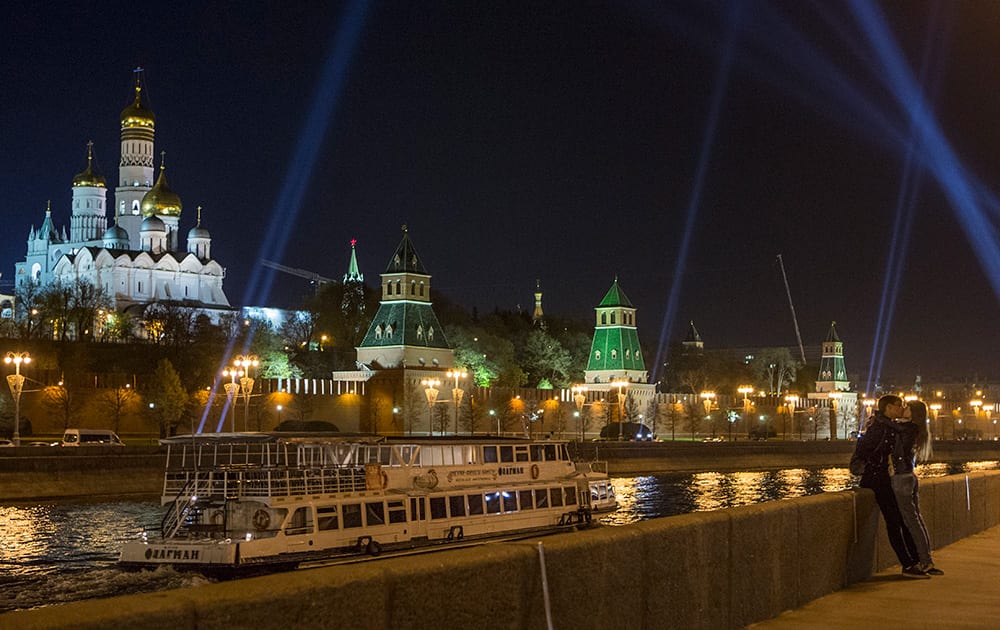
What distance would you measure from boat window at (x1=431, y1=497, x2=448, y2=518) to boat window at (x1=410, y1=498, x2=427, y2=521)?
0.25 meters

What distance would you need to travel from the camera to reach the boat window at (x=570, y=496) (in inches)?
1215

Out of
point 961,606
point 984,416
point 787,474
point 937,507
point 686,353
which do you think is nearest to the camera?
point 961,606

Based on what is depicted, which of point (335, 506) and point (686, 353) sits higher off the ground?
point (686, 353)

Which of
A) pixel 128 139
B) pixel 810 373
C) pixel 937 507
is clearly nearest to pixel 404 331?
pixel 128 139

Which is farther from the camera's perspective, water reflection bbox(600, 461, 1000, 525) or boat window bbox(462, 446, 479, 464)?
water reflection bbox(600, 461, 1000, 525)

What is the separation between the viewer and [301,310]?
138 metres

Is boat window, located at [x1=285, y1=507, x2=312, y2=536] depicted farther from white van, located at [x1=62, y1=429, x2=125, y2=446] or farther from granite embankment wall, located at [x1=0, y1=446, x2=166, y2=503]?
white van, located at [x1=62, y1=429, x2=125, y2=446]

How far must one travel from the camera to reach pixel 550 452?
32.2 meters

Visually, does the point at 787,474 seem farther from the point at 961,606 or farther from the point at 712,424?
the point at 961,606

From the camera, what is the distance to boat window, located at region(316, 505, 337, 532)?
24.1 metres

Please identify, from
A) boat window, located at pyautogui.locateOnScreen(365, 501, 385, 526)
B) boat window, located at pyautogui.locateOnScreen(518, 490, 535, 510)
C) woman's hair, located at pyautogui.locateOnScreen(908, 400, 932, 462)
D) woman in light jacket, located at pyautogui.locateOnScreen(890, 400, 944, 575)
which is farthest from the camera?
boat window, located at pyautogui.locateOnScreen(518, 490, 535, 510)

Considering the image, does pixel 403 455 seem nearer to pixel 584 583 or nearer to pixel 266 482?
pixel 266 482

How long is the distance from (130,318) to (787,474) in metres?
65.6

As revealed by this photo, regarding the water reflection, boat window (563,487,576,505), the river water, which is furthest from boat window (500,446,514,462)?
the water reflection
